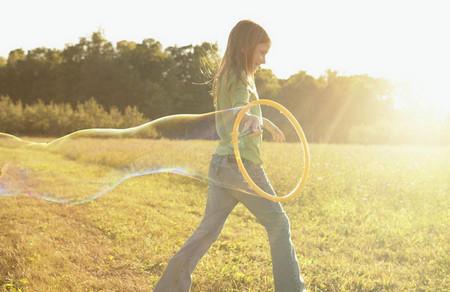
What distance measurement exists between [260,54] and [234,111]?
1.45 feet

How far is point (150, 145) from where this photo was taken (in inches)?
193

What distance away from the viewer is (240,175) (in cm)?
371

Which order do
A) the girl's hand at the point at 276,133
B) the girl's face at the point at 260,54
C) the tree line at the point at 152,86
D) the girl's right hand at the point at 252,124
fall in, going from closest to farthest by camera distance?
1. the girl's right hand at the point at 252,124
2. the girl's hand at the point at 276,133
3. the girl's face at the point at 260,54
4. the tree line at the point at 152,86

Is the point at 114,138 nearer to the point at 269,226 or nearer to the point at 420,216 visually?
the point at 269,226

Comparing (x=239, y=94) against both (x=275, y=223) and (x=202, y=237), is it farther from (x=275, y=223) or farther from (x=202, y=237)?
(x=202, y=237)

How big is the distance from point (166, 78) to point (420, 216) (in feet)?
186

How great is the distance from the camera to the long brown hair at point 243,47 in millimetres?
3684

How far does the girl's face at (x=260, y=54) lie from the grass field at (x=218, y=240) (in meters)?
0.70

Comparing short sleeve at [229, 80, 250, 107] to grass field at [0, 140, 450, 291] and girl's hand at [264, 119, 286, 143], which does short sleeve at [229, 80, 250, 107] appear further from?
grass field at [0, 140, 450, 291]

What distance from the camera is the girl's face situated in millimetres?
3719

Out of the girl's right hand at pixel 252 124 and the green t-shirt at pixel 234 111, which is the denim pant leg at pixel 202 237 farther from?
the girl's right hand at pixel 252 124

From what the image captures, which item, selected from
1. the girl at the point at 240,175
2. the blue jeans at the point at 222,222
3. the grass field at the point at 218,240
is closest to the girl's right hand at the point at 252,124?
the girl at the point at 240,175

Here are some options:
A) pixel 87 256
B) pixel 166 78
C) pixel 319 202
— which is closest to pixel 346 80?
pixel 166 78

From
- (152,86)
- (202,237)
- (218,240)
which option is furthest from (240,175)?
(152,86)
